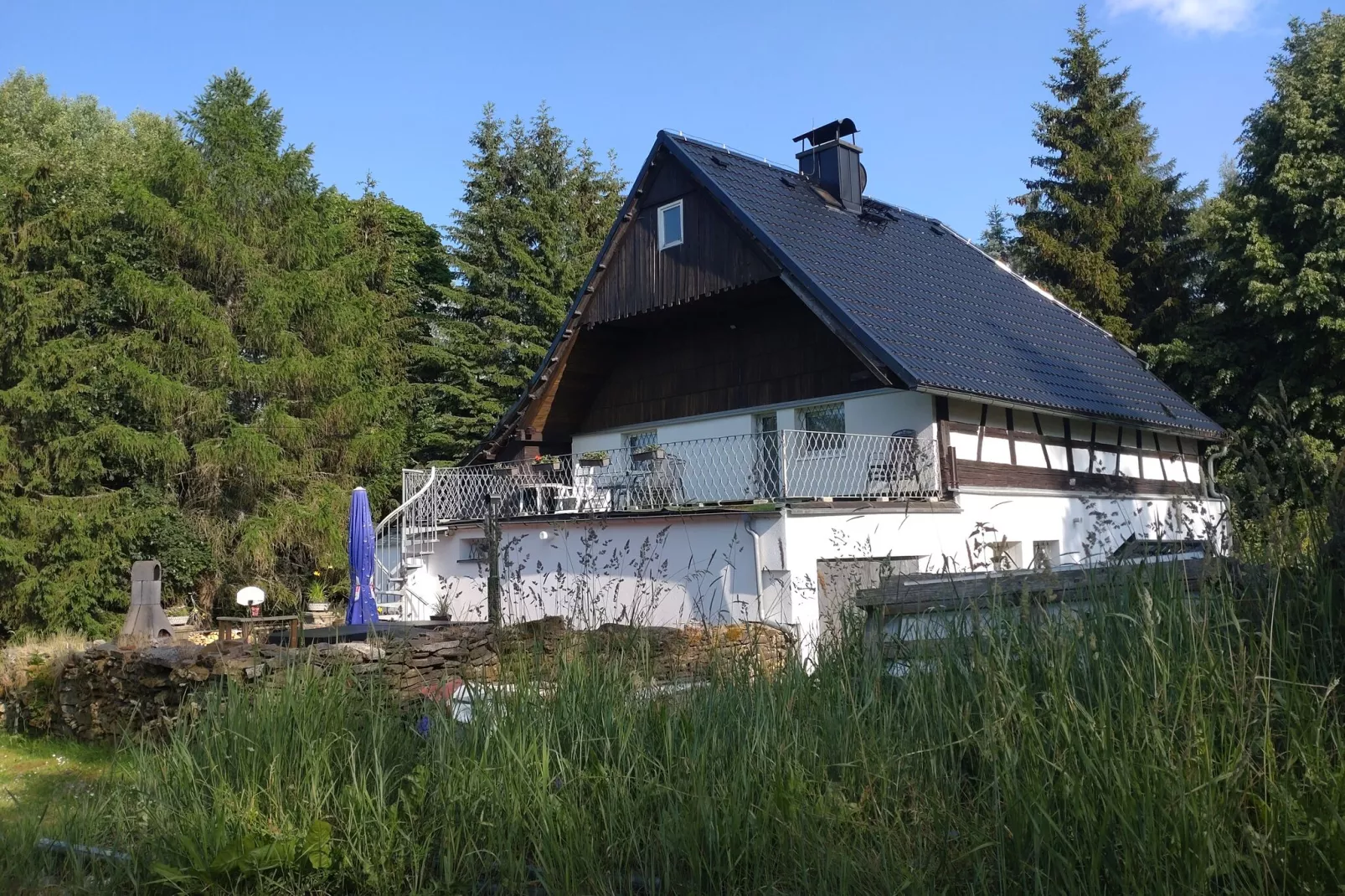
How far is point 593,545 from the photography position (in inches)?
574

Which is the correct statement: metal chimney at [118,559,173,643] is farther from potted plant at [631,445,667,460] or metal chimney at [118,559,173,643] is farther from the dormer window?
the dormer window

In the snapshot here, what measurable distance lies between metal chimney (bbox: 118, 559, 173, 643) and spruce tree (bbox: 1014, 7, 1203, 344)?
72.5 ft

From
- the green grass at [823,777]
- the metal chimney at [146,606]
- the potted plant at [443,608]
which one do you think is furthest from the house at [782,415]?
the green grass at [823,777]

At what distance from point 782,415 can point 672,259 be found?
10.1 ft

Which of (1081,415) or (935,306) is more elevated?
(935,306)

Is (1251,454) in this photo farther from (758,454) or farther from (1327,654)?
(758,454)

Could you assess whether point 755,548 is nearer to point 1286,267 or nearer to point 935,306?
point 935,306

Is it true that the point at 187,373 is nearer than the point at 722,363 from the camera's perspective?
No

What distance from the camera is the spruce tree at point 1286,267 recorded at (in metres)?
21.9

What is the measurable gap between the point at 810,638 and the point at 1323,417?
72.4ft

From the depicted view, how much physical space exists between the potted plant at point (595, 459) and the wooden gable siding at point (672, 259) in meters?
2.46

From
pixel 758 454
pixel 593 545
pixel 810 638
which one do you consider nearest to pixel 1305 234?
pixel 758 454

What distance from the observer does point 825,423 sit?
16266 millimetres

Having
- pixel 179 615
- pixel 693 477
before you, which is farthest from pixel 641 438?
pixel 179 615
